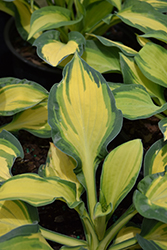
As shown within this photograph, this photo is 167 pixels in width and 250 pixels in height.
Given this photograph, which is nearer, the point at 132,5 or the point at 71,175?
the point at 71,175

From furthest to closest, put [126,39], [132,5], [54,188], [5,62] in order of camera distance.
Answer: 1. [5,62]
2. [126,39]
3. [132,5]
4. [54,188]

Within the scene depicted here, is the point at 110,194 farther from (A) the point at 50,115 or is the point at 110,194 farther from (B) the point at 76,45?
(B) the point at 76,45

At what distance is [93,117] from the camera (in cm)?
71

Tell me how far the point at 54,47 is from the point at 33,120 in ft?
0.81

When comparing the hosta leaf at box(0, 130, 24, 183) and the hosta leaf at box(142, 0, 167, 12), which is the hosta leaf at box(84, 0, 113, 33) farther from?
the hosta leaf at box(0, 130, 24, 183)

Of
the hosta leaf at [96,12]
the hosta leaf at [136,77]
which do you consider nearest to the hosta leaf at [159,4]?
the hosta leaf at [96,12]

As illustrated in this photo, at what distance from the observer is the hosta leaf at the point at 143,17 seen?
0.96 m

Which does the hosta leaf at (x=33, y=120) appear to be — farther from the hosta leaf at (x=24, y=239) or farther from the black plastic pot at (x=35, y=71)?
the hosta leaf at (x=24, y=239)

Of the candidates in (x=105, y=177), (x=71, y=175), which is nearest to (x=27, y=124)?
(x=71, y=175)

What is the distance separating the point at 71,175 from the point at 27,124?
287 mm

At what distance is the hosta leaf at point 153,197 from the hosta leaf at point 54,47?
1.37ft

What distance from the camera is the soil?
898 mm

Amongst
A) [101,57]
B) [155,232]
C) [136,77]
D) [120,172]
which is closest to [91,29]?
[101,57]

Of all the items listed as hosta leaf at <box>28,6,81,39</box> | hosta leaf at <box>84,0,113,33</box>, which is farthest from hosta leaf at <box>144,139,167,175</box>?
hosta leaf at <box>84,0,113,33</box>
